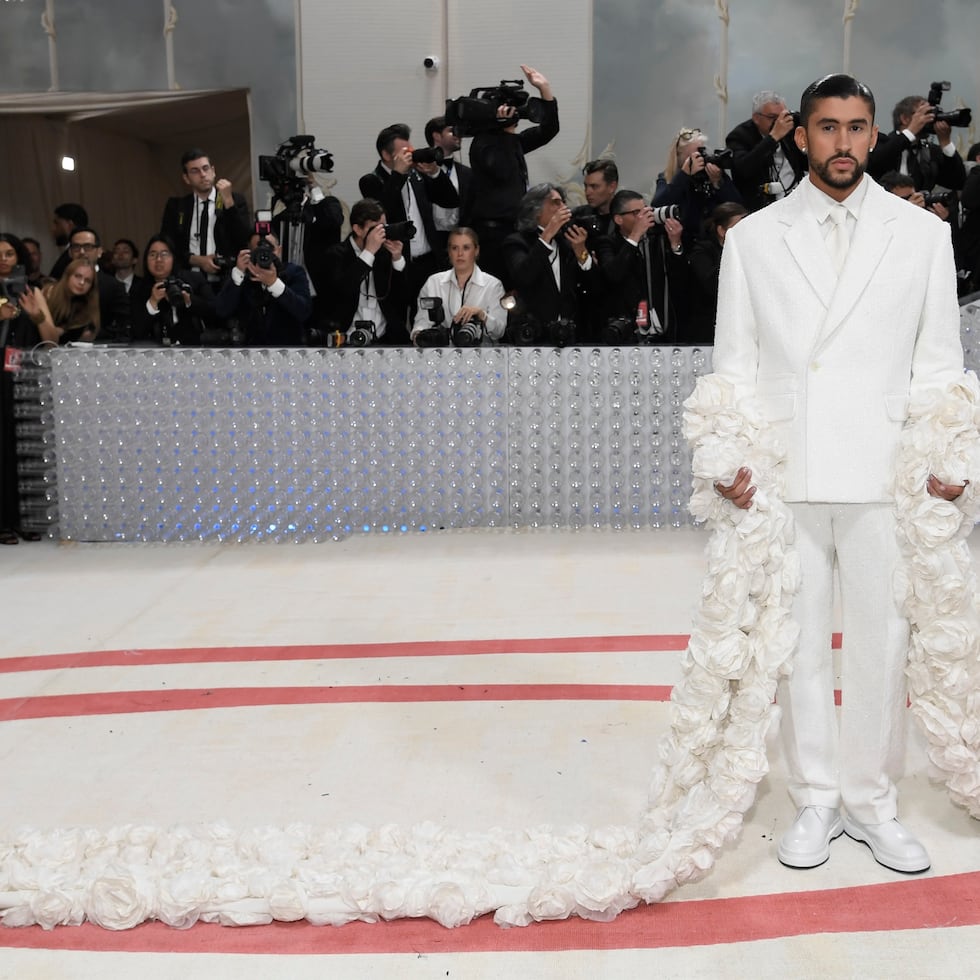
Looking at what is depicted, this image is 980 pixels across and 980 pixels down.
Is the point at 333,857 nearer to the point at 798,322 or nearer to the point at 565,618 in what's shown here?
the point at 798,322

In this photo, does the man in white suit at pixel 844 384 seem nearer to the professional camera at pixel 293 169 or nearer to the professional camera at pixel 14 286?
the professional camera at pixel 293 169

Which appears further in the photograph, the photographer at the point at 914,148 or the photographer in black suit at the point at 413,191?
the photographer in black suit at the point at 413,191

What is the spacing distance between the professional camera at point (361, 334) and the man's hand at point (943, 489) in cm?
361

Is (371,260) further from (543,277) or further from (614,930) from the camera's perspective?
(614,930)

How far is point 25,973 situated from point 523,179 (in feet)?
15.1

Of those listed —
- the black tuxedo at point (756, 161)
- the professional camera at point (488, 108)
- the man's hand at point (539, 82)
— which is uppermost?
the man's hand at point (539, 82)

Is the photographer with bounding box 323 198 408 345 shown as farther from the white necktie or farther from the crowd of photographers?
the white necktie

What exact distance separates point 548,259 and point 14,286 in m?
2.50

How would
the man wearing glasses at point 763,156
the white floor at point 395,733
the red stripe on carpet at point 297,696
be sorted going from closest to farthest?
the white floor at point 395,733 → the red stripe on carpet at point 297,696 → the man wearing glasses at point 763,156

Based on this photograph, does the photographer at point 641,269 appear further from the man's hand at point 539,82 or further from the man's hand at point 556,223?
the man's hand at point 539,82

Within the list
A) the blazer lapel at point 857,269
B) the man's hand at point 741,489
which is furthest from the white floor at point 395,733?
the blazer lapel at point 857,269

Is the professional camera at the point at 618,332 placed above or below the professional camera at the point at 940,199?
below

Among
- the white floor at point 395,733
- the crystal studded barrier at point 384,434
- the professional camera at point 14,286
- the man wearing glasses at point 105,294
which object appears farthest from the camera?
the man wearing glasses at point 105,294

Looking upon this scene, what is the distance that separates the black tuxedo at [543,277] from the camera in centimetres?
549
